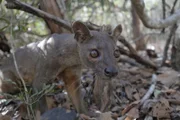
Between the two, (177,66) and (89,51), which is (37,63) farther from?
(177,66)

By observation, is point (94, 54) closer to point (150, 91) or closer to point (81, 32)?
point (81, 32)

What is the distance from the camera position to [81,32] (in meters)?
3.88

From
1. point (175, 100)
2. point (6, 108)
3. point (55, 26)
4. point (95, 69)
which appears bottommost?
point (175, 100)

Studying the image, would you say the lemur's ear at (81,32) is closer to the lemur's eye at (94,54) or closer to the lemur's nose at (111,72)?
the lemur's eye at (94,54)

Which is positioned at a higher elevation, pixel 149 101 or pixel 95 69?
pixel 95 69

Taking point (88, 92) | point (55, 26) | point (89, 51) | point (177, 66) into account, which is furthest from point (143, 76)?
point (89, 51)

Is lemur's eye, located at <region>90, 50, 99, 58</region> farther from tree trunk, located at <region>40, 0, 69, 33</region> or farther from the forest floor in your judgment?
tree trunk, located at <region>40, 0, 69, 33</region>

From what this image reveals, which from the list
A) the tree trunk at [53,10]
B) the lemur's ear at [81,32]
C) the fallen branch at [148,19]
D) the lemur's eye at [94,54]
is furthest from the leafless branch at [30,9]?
the lemur's eye at [94,54]

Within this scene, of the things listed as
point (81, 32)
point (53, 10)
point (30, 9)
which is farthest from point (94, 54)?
point (53, 10)

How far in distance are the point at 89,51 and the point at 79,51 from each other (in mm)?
213

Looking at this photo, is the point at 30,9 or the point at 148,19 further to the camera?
the point at 148,19

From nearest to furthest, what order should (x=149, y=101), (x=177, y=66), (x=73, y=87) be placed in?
(x=149, y=101), (x=73, y=87), (x=177, y=66)

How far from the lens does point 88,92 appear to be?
4.73 meters

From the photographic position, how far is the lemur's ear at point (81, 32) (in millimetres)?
3834
